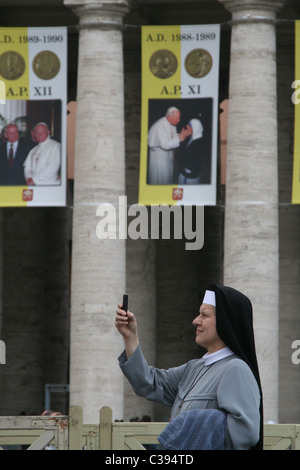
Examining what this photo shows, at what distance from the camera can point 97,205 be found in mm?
32719

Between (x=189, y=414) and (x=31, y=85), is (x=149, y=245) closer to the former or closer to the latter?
(x=31, y=85)

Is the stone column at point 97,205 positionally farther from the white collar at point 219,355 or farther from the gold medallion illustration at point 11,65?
the white collar at point 219,355

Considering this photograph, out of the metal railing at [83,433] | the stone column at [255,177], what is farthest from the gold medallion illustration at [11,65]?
the metal railing at [83,433]

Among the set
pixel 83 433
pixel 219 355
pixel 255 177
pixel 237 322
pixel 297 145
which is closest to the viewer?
pixel 237 322

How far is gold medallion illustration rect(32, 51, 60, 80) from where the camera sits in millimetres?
33344

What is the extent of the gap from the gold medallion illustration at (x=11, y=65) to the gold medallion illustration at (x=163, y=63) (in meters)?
3.32

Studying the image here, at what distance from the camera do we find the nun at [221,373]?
831 cm

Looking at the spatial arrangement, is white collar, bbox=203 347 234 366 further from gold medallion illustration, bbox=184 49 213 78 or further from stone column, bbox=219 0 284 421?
gold medallion illustration, bbox=184 49 213 78

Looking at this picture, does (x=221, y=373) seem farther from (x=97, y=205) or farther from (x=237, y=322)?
(x=97, y=205)

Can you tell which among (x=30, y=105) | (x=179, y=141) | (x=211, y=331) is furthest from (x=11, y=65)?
(x=211, y=331)

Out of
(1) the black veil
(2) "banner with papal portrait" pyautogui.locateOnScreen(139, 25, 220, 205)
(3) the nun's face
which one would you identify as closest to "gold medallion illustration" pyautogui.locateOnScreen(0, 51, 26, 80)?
(2) "banner with papal portrait" pyautogui.locateOnScreen(139, 25, 220, 205)

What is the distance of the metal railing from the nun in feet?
12.3

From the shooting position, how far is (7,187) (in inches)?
1297

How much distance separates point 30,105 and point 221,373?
2543 centimetres
